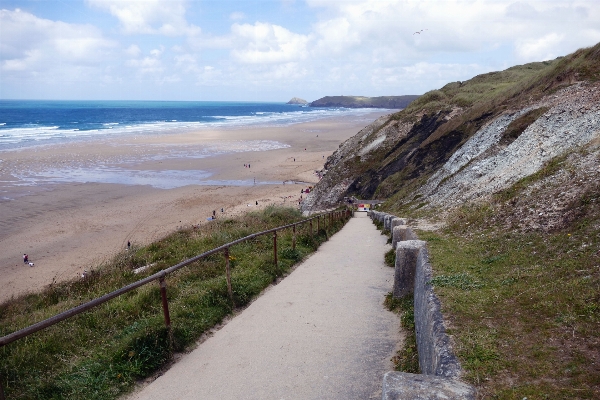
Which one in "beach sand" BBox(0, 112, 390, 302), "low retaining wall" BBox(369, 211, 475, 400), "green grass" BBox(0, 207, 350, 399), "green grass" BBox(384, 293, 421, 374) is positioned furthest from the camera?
"beach sand" BBox(0, 112, 390, 302)

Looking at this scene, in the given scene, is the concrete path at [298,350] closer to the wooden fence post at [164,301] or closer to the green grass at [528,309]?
the wooden fence post at [164,301]

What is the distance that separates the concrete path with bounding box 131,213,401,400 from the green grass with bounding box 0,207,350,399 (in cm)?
32

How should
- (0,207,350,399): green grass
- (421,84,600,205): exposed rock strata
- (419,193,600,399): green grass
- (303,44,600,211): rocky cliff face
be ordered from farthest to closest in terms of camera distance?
1. (303,44,600,211): rocky cliff face
2. (421,84,600,205): exposed rock strata
3. (0,207,350,399): green grass
4. (419,193,600,399): green grass

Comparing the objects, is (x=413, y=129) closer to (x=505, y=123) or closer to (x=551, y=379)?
(x=505, y=123)

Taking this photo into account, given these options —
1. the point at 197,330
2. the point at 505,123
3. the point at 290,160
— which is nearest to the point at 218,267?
the point at 197,330

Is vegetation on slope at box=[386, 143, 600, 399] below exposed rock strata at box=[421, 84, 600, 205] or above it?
below

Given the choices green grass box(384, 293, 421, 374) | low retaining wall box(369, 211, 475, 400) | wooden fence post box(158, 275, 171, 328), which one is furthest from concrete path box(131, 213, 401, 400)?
low retaining wall box(369, 211, 475, 400)

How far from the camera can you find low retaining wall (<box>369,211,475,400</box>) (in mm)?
3088

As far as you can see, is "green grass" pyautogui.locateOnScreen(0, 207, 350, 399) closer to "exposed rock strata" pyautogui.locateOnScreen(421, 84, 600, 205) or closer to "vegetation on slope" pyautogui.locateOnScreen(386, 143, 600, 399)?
"vegetation on slope" pyautogui.locateOnScreen(386, 143, 600, 399)

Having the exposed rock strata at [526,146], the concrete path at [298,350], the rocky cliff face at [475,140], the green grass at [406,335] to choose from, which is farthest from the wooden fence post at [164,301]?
the exposed rock strata at [526,146]

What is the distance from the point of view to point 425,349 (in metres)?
4.34

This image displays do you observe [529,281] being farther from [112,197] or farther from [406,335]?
[112,197]

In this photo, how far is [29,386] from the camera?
417cm

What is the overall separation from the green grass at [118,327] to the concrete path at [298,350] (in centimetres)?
32
